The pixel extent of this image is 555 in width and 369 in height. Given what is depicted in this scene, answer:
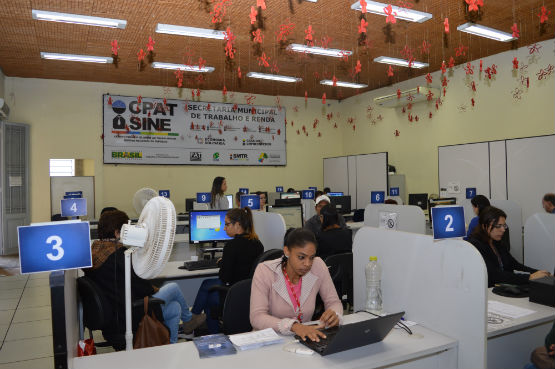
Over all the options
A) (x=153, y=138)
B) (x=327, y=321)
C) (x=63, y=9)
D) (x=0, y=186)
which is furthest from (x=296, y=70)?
(x=327, y=321)

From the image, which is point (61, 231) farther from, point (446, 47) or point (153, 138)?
point (153, 138)

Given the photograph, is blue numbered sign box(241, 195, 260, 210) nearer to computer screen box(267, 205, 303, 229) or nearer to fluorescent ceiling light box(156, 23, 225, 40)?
computer screen box(267, 205, 303, 229)

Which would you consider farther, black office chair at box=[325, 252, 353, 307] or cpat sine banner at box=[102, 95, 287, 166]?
cpat sine banner at box=[102, 95, 287, 166]

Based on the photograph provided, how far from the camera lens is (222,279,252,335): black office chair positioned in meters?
2.29

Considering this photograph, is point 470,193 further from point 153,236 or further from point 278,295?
point 153,236

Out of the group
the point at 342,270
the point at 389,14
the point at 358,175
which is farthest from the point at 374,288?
the point at 358,175

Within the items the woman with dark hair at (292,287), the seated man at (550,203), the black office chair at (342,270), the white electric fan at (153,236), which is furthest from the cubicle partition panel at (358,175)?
the white electric fan at (153,236)

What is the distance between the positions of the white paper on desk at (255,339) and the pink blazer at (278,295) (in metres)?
0.10

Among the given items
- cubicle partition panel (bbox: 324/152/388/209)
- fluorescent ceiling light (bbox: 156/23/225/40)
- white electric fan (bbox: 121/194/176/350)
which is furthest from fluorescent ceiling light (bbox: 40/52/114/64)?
white electric fan (bbox: 121/194/176/350)

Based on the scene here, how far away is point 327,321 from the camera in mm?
2004

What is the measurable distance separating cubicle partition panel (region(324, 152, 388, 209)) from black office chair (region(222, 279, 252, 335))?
7.21 metres

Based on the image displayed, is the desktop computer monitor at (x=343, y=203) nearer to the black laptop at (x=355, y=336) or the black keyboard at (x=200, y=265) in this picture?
the black keyboard at (x=200, y=265)

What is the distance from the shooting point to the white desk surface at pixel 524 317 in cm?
195

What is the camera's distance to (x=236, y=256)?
10.7 feet
